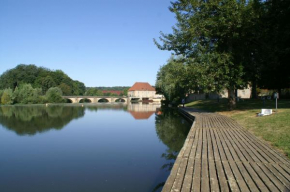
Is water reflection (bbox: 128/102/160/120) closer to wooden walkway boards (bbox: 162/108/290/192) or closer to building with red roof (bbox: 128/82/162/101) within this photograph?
wooden walkway boards (bbox: 162/108/290/192)

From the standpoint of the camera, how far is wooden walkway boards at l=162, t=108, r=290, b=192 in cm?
445

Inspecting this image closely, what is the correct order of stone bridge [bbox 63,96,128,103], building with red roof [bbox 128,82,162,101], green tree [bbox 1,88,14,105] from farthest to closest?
1. building with red roof [bbox 128,82,162,101]
2. stone bridge [bbox 63,96,128,103]
3. green tree [bbox 1,88,14,105]

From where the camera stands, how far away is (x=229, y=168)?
5.48m

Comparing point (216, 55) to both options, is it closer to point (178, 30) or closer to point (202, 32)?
point (202, 32)

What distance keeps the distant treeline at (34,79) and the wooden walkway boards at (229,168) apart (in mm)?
88500

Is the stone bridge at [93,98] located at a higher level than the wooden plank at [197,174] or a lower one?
higher

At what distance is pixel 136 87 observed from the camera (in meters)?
122

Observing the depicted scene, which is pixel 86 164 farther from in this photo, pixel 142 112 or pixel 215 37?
pixel 142 112

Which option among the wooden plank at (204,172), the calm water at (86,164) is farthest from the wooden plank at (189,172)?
the calm water at (86,164)

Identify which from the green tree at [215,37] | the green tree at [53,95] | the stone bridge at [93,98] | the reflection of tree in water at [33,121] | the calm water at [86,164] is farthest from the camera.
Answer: the stone bridge at [93,98]

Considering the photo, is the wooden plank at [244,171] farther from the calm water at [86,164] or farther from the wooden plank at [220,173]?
the calm water at [86,164]

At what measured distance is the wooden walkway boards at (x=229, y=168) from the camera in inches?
175

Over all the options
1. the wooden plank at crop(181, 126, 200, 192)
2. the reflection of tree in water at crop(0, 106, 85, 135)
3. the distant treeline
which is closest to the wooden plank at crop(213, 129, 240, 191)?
the wooden plank at crop(181, 126, 200, 192)

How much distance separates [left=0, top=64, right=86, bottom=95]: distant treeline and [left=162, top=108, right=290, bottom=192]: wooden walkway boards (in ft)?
290
